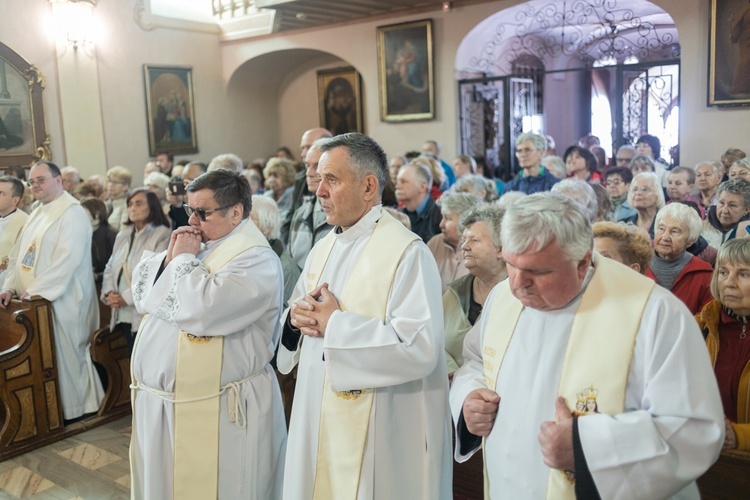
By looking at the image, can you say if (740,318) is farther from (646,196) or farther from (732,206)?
(646,196)

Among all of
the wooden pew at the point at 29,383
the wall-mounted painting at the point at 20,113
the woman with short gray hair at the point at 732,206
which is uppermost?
the wall-mounted painting at the point at 20,113

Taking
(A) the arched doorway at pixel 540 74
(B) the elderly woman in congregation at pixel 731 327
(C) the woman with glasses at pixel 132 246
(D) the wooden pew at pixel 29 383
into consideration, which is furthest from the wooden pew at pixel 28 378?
(A) the arched doorway at pixel 540 74

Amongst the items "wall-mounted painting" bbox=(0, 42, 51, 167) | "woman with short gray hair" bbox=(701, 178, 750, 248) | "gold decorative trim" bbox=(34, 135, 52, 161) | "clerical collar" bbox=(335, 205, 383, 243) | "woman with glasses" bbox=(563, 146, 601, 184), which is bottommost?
"woman with short gray hair" bbox=(701, 178, 750, 248)

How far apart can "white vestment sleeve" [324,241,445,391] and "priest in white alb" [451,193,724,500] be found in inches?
11.0

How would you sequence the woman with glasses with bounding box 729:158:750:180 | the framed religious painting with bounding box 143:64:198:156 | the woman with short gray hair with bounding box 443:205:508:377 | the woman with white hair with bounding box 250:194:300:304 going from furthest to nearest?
the framed religious painting with bounding box 143:64:198:156 < the woman with glasses with bounding box 729:158:750:180 < the woman with white hair with bounding box 250:194:300:304 < the woman with short gray hair with bounding box 443:205:508:377

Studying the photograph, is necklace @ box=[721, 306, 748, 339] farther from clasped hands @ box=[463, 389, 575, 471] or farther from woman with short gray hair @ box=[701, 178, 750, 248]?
woman with short gray hair @ box=[701, 178, 750, 248]

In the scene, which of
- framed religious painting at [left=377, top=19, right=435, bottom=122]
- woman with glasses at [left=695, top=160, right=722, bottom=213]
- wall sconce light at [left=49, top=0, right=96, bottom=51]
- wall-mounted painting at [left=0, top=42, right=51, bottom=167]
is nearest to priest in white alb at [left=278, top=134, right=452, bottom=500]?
woman with glasses at [left=695, top=160, right=722, bottom=213]

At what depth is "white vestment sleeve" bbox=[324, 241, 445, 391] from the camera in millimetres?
2277

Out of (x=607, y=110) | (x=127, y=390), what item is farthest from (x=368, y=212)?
(x=607, y=110)

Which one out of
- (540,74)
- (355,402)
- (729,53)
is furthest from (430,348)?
(540,74)

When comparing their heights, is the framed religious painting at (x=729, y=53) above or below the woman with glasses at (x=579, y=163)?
above

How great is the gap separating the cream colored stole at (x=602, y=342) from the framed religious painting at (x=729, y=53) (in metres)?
7.39

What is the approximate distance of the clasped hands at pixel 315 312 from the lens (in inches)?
94.9

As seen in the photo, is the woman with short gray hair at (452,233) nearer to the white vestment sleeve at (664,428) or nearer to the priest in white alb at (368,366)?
the priest in white alb at (368,366)
